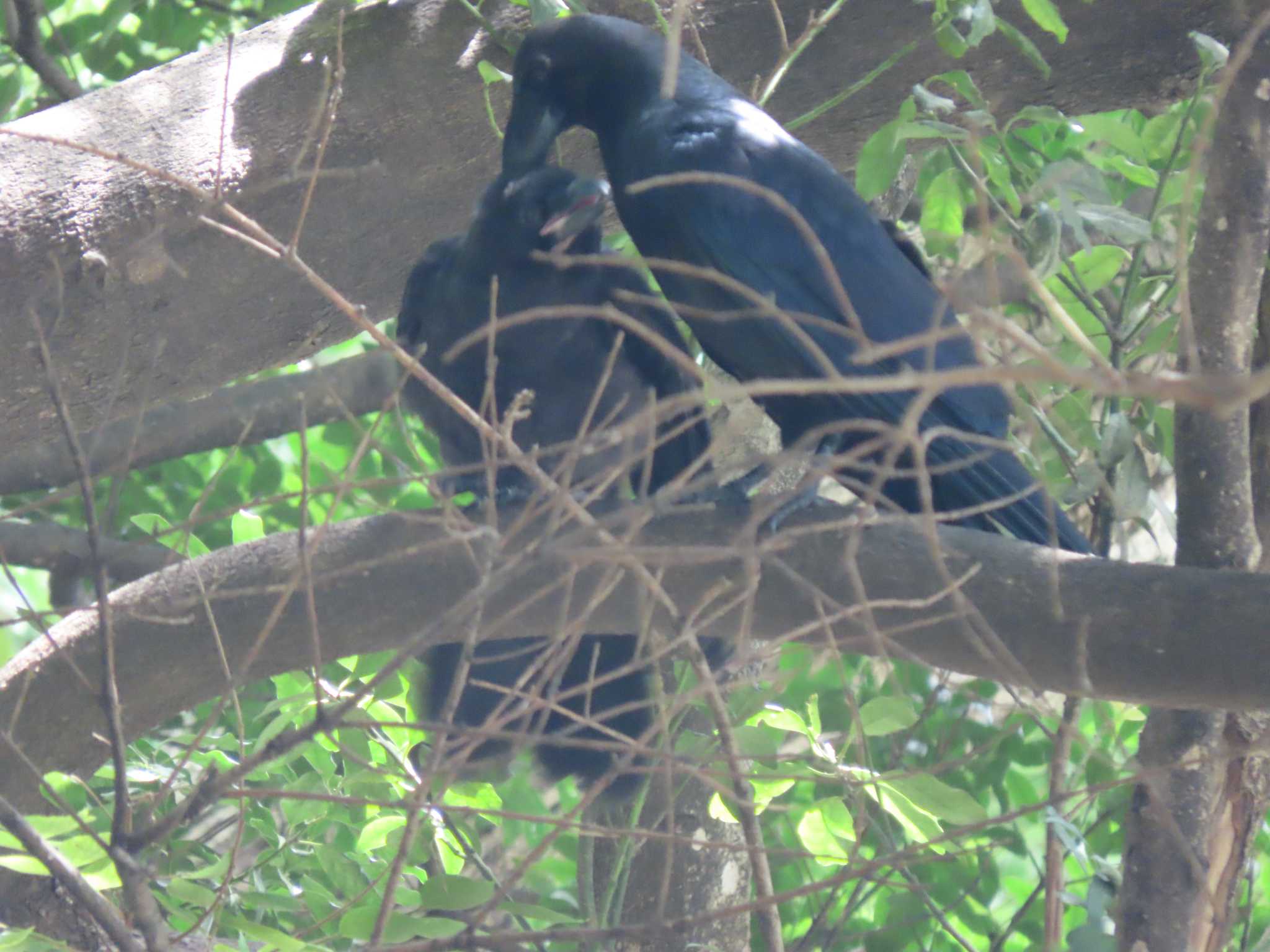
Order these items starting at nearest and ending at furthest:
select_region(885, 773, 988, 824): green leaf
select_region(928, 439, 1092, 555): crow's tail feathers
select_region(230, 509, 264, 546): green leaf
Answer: select_region(885, 773, 988, 824): green leaf → select_region(928, 439, 1092, 555): crow's tail feathers → select_region(230, 509, 264, 546): green leaf

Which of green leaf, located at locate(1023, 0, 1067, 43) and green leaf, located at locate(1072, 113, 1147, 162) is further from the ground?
green leaf, located at locate(1023, 0, 1067, 43)

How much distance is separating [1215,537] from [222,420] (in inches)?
80.9

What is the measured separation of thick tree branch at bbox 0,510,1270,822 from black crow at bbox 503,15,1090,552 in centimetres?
27

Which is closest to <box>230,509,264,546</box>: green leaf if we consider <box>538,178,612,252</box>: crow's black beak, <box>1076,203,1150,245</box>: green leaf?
<box>538,178,612,252</box>: crow's black beak

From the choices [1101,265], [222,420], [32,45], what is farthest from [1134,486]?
[32,45]

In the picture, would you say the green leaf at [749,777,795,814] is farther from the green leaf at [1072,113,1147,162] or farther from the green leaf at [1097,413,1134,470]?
the green leaf at [1072,113,1147,162]

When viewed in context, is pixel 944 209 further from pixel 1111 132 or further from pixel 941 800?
pixel 941 800

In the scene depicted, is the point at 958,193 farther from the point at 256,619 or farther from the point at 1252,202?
the point at 256,619

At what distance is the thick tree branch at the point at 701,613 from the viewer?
128 cm

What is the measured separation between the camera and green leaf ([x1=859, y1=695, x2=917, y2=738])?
1.47 m

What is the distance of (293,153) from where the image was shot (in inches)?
75.1

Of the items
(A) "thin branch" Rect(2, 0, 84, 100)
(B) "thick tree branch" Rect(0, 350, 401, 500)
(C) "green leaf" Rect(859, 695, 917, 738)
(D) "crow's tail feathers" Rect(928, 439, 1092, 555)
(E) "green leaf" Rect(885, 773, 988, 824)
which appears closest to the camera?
(E) "green leaf" Rect(885, 773, 988, 824)

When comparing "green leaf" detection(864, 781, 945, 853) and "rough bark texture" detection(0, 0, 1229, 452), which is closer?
"green leaf" detection(864, 781, 945, 853)

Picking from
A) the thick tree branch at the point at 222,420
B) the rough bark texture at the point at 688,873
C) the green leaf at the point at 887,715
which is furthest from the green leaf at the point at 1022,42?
the thick tree branch at the point at 222,420
